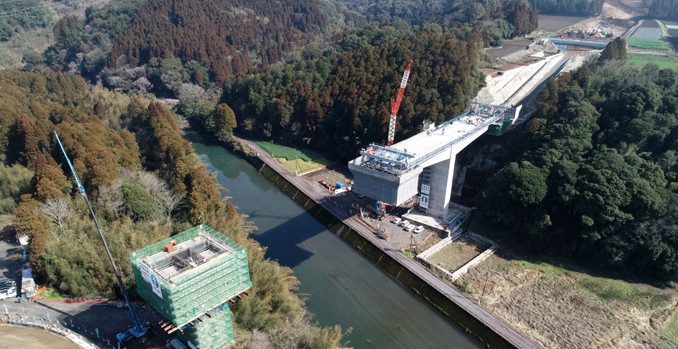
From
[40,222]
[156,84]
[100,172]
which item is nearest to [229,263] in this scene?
[40,222]

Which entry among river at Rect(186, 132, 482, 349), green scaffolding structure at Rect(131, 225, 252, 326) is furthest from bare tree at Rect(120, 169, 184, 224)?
green scaffolding structure at Rect(131, 225, 252, 326)

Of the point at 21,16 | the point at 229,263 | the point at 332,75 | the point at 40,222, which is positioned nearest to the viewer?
the point at 229,263

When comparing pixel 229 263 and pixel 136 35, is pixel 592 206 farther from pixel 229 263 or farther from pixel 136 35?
pixel 136 35

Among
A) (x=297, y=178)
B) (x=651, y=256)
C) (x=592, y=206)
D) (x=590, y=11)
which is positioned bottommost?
(x=297, y=178)

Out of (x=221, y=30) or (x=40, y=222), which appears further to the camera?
(x=221, y=30)

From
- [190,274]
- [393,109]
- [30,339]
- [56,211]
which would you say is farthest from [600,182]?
[56,211]

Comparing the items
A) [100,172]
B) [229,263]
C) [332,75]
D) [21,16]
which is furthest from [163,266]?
[21,16]

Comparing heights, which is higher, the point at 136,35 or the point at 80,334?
the point at 136,35

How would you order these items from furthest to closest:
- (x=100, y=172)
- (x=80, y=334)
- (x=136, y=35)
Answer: (x=136, y=35) → (x=100, y=172) → (x=80, y=334)

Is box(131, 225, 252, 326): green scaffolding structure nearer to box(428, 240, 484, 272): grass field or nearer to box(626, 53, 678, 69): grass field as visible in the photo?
box(428, 240, 484, 272): grass field
